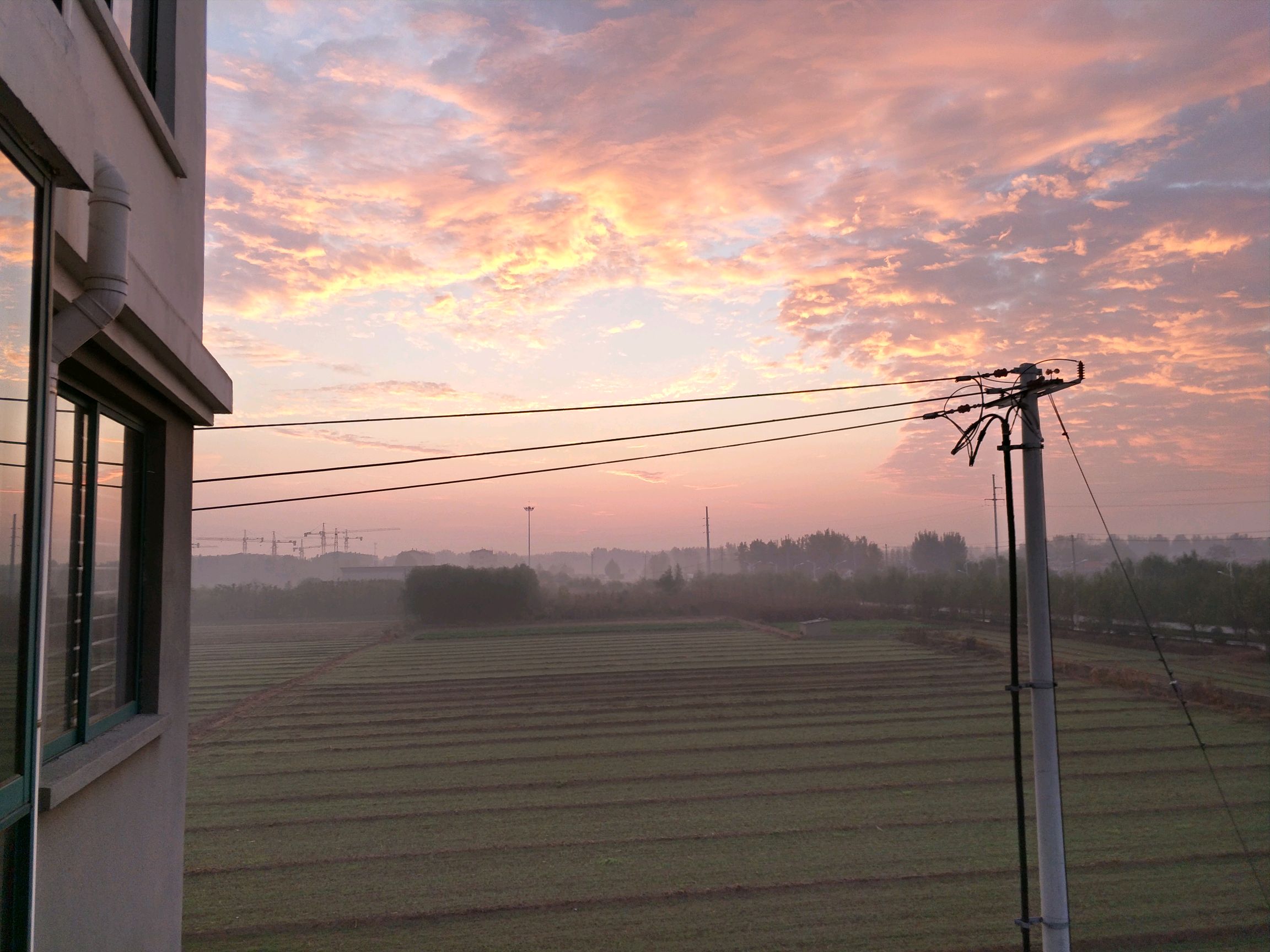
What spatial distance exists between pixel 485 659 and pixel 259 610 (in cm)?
5365

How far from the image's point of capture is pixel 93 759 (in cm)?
371

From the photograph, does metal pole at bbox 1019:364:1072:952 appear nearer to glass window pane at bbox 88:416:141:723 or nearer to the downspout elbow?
glass window pane at bbox 88:416:141:723

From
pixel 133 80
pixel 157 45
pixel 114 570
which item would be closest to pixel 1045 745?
pixel 114 570

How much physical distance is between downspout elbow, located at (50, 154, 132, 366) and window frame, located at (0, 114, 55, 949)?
0.85 m

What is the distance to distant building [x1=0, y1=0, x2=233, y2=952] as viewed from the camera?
2.10 metres

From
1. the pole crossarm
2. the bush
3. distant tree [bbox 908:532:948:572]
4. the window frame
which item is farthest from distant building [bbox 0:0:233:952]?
distant tree [bbox 908:532:948:572]

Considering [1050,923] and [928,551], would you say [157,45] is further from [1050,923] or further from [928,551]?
[928,551]

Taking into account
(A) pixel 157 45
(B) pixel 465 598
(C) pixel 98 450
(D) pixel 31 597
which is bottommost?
(B) pixel 465 598

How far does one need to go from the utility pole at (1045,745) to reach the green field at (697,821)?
294 centimetres

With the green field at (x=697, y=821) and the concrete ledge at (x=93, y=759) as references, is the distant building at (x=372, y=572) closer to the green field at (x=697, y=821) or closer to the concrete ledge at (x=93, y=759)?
the green field at (x=697, y=821)

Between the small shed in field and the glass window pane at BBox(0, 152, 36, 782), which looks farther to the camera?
the small shed in field

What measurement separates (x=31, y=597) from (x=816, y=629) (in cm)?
5590

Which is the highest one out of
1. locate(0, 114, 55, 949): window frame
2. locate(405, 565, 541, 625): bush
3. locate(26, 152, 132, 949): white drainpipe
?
locate(26, 152, 132, 949): white drainpipe

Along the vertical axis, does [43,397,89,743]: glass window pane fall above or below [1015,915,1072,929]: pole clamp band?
above
